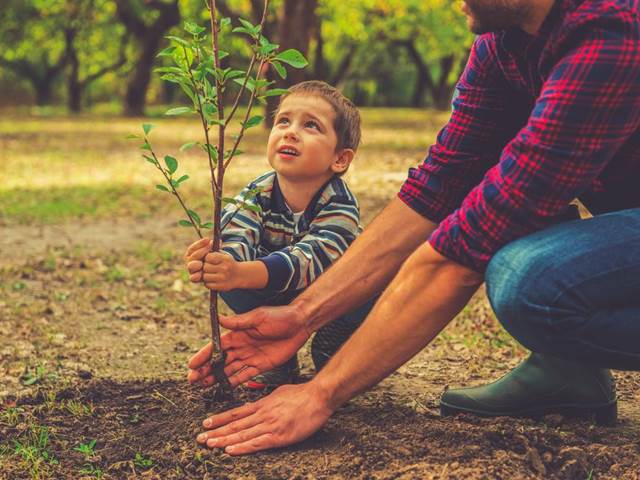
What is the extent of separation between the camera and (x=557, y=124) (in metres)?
2.21

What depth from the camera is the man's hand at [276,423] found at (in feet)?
8.32

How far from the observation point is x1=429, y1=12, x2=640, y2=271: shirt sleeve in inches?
85.9

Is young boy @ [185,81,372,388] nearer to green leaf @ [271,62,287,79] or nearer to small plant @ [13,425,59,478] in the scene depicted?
green leaf @ [271,62,287,79]

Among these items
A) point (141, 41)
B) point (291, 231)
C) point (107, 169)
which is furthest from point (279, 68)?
point (141, 41)

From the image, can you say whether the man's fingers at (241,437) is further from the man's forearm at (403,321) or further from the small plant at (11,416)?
the small plant at (11,416)

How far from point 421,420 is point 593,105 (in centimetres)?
113

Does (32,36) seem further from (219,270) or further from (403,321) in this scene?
(403,321)

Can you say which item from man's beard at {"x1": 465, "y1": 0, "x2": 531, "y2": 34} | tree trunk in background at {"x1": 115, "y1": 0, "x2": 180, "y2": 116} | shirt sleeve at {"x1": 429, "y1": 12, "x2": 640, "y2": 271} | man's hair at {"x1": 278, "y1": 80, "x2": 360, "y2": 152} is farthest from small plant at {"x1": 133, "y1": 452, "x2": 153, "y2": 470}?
tree trunk in background at {"x1": 115, "y1": 0, "x2": 180, "y2": 116}

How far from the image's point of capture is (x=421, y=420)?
2.80 meters

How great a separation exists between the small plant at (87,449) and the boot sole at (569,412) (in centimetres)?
109

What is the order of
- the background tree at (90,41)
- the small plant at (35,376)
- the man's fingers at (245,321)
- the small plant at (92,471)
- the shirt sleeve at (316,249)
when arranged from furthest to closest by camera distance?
the background tree at (90,41) → the small plant at (35,376) → the shirt sleeve at (316,249) → the man's fingers at (245,321) → the small plant at (92,471)

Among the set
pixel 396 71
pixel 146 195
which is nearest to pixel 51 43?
pixel 396 71

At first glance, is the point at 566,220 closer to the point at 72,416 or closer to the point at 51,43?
the point at 72,416

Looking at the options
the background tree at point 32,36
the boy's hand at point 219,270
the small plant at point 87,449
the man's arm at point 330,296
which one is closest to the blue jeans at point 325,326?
the man's arm at point 330,296
